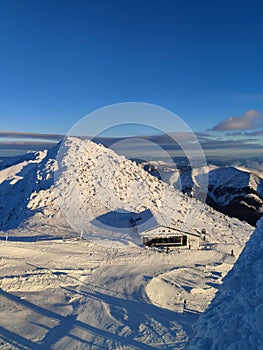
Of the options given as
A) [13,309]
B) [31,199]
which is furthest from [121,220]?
[13,309]

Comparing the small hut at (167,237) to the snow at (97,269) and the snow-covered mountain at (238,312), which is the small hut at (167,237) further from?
the snow-covered mountain at (238,312)

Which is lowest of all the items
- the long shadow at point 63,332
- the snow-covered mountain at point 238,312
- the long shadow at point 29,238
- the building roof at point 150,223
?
the long shadow at point 29,238

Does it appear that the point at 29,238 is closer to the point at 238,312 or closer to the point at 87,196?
the point at 87,196

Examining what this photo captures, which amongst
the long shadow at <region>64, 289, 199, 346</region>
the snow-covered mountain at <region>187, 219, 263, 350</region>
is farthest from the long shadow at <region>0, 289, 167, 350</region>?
the snow-covered mountain at <region>187, 219, 263, 350</region>

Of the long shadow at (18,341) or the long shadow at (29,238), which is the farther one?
the long shadow at (29,238)

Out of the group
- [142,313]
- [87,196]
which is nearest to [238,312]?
[142,313]

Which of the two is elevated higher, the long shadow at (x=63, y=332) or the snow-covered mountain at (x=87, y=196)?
the snow-covered mountain at (x=87, y=196)

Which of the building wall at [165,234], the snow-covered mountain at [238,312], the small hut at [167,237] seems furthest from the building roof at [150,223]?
the snow-covered mountain at [238,312]
